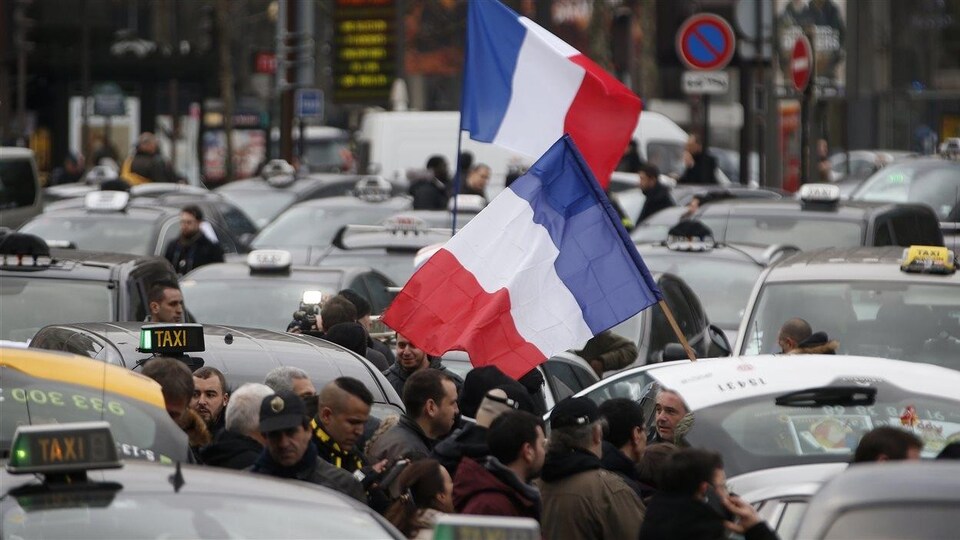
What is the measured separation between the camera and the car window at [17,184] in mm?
23688

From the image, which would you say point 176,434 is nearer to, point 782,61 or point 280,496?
point 280,496

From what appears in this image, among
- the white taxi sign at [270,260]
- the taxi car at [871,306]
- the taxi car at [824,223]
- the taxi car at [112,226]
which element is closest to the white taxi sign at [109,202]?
the taxi car at [112,226]

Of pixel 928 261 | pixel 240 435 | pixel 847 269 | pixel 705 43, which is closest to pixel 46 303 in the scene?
pixel 847 269

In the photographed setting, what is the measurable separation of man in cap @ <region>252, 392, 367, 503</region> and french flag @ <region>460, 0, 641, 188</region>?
4799mm

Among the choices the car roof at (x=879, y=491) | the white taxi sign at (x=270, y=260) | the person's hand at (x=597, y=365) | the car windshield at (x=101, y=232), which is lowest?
the person's hand at (x=597, y=365)

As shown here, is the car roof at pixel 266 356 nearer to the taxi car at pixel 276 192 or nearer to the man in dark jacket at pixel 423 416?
the man in dark jacket at pixel 423 416

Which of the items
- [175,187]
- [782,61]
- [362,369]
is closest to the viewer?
[362,369]

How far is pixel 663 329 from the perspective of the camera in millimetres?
13961

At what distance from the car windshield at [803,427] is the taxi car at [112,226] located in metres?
10.4

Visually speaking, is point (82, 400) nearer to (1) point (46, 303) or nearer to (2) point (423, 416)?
(2) point (423, 416)

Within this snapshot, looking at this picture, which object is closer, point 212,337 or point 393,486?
point 393,486

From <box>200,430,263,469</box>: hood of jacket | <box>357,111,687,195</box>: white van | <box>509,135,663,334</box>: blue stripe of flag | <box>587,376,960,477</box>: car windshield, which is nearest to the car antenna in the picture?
<box>200,430,263,469</box>: hood of jacket

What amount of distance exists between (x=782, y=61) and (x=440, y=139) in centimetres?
2224

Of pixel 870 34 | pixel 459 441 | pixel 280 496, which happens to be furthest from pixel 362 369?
pixel 870 34
